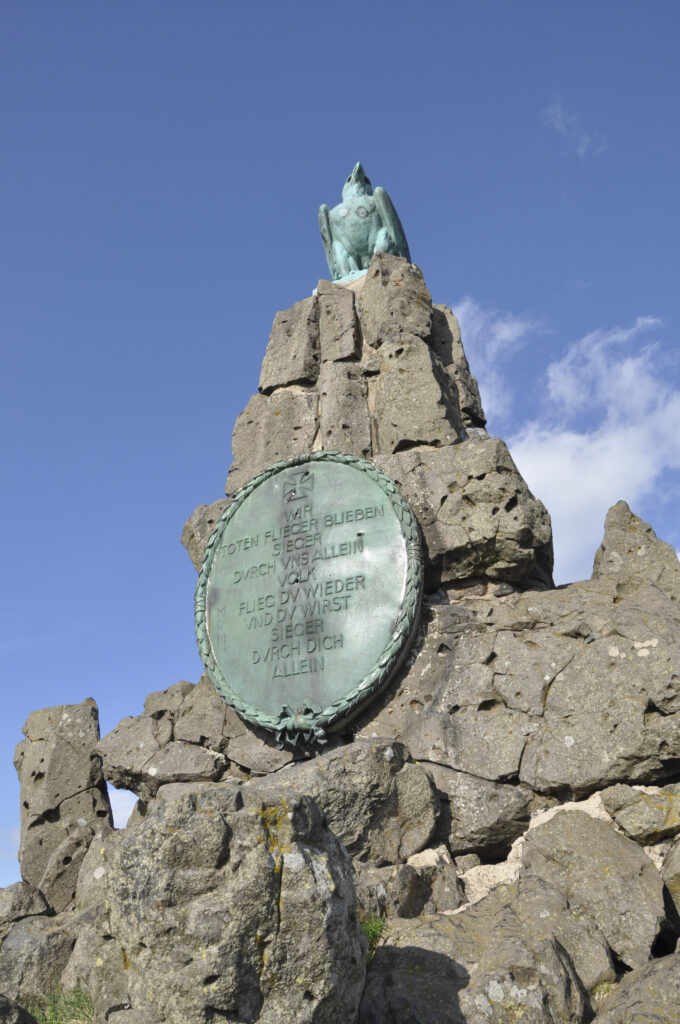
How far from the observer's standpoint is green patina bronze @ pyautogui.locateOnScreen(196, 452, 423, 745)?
5.43m

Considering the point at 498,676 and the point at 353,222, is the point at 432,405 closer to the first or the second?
the point at 498,676

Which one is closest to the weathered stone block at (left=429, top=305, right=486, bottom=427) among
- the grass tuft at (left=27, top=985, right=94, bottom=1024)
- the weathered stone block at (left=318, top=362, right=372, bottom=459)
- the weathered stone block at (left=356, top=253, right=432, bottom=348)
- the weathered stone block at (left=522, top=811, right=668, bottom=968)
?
the weathered stone block at (left=356, top=253, right=432, bottom=348)

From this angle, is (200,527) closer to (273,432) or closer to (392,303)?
(273,432)

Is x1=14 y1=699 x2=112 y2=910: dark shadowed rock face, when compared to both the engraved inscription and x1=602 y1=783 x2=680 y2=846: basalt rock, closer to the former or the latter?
the engraved inscription

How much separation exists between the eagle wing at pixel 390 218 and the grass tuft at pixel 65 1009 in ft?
19.9

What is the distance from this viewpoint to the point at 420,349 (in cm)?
668

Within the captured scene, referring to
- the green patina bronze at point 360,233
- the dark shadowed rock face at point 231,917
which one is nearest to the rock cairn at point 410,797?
the dark shadowed rock face at point 231,917

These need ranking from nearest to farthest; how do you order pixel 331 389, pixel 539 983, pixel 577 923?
pixel 539 983, pixel 577 923, pixel 331 389

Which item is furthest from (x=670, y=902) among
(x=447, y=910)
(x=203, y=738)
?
(x=203, y=738)

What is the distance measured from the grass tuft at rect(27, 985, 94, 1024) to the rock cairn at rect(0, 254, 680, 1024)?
0.08 meters

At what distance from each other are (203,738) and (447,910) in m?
2.15

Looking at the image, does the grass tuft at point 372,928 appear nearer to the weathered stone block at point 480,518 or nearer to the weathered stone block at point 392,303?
the weathered stone block at point 480,518

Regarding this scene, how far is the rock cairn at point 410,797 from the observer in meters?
2.89

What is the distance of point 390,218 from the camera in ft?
27.1
